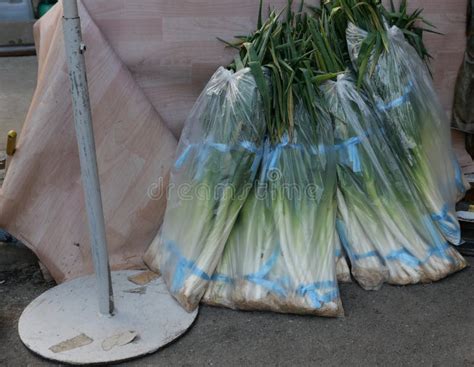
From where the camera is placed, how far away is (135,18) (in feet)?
10.9

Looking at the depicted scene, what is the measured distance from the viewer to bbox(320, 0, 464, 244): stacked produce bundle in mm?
3143

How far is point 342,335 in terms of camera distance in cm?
278

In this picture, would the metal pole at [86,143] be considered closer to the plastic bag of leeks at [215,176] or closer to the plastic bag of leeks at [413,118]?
the plastic bag of leeks at [215,176]

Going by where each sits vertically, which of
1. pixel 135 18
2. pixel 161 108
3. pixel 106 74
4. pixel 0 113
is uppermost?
pixel 135 18

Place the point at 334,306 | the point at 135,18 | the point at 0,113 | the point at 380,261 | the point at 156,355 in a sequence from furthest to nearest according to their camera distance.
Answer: the point at 0,113 < the point at 135,18 < the point at 380,261 < the point at 334,306 < the point at 156,355

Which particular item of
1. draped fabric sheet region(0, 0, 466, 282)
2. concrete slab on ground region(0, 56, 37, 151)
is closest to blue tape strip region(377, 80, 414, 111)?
draped fabric sheet region(0, 0, 466, 282)

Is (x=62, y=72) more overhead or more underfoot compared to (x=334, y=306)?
more overhead

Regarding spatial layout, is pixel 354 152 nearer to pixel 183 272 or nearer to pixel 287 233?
pixel 287 233

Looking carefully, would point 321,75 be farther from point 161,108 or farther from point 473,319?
point 473,319

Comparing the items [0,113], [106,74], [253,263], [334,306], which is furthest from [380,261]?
[0,113]

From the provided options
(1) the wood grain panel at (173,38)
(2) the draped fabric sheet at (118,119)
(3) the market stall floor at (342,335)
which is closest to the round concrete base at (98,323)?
(3) the market stall floor at (342,335)

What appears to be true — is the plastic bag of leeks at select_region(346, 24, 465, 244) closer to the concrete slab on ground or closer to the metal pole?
the metal pole

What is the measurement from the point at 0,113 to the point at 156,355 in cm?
308

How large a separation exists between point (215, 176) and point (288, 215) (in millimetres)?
353
